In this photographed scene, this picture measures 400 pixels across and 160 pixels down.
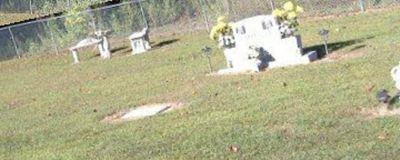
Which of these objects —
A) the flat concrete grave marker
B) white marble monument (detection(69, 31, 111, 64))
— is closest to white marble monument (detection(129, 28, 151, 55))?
white marble monument (detection(69, 31, 111, 64))

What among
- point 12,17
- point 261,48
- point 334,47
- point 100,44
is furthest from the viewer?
point 12,17

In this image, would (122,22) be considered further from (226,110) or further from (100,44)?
(226,110)

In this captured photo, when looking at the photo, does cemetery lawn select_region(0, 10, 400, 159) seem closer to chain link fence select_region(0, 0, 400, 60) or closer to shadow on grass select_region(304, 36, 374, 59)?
shadow on grass select_region(304, 36, 374, 59)

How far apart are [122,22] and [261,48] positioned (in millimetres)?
17570

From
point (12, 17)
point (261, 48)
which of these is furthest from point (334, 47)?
point (12, 17)

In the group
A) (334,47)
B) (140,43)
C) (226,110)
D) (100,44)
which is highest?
(226,110)

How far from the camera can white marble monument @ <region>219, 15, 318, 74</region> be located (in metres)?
16.8

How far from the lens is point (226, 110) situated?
13008 millimetres

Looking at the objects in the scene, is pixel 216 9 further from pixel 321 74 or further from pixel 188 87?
pixel 321 74

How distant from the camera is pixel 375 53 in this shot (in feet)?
51.7

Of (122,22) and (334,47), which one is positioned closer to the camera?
(334,47)

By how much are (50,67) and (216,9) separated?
7.42 metres

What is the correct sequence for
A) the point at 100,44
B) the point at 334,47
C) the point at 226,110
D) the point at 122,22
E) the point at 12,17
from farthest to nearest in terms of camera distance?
the point at 12,17
the point at 122,22
the point at 100,44
the point at 334,47
the point at 226,110

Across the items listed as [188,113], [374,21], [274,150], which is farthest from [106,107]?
[374,21]
